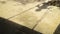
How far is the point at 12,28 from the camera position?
1.30m

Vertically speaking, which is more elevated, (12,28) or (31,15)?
(31,15)

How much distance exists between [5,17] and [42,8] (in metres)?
0.59

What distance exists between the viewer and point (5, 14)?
5.11 ft

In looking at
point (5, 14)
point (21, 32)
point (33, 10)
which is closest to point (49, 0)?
point (33, 10)


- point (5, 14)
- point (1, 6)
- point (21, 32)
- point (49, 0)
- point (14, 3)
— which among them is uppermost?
point (49, 0)

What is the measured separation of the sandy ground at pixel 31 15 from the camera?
1.41 metres

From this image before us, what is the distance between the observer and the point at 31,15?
1.60m

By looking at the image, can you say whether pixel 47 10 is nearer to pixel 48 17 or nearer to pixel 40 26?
pixel 48 17

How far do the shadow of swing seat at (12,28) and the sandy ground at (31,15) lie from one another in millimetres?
61

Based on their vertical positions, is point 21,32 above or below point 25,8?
below

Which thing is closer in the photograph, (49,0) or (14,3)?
(14,3)

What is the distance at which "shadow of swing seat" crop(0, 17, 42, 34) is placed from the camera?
125cm

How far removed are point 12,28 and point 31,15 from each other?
388mm

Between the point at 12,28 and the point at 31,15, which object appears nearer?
the point at 12,28
